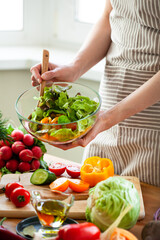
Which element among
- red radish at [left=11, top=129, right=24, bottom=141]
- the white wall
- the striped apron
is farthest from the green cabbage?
the white wall

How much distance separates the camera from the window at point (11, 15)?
284 cm

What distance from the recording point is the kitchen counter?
1.32 meters

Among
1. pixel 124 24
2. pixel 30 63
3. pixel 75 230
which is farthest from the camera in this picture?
pixel 30 63

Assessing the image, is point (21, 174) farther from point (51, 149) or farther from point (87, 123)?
point (51, 149)

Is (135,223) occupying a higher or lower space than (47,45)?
lower

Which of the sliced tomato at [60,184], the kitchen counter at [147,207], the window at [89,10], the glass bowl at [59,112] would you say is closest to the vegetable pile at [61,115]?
the glass bowl at [59,112]

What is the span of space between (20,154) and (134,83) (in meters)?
0.55

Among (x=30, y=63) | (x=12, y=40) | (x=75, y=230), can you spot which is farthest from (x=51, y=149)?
(x=75, y=230)

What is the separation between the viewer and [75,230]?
1.04 m

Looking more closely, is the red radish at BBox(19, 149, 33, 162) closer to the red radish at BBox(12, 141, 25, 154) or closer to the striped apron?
the red radish at BBox(12, 141, 25, 154)

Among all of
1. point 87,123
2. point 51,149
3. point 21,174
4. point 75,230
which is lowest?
point 51,149

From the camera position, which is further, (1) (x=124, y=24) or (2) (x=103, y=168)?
(1) (x=124, y=24)

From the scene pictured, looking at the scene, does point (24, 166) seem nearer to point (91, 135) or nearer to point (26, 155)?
point (26, 155)

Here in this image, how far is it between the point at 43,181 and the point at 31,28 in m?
1.65
